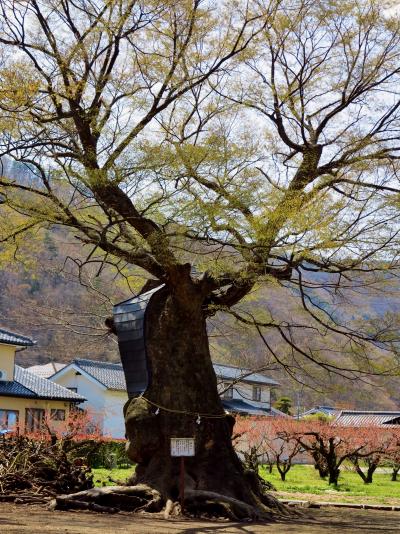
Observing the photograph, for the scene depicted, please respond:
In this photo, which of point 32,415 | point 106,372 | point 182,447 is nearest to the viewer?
point 182,447

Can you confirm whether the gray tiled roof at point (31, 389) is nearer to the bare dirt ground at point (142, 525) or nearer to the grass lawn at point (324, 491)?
the grass lawn at point (324, 491)

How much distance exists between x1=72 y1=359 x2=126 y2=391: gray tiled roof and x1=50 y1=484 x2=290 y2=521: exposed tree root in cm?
2870

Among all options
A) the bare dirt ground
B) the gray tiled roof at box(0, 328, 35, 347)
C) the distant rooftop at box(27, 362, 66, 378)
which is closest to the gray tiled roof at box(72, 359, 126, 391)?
the distant rooftop at box(27, 362, 66, 378)

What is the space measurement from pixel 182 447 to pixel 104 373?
31.3m

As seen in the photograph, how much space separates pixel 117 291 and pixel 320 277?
16.6 ft

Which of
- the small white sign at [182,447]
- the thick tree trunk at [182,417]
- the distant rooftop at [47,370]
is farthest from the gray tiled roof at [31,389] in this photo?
the small white sign at [182,447]

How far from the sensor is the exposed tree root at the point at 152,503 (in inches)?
396

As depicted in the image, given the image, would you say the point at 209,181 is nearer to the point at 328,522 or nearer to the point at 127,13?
the point at 127,13

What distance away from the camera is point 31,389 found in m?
29.5

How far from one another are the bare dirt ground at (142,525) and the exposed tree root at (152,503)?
302mm

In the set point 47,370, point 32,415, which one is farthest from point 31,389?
point 47,370

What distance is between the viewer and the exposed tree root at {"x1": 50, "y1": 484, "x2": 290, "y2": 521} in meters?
10.0

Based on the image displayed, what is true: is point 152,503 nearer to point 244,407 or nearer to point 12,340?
point 12,340

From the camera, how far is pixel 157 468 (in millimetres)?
11047
